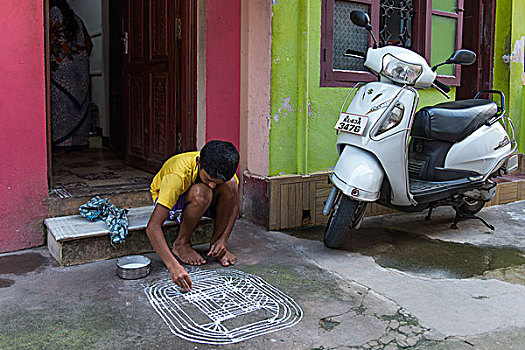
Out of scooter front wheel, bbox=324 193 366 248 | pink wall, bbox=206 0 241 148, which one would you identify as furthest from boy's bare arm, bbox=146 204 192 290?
pink wall, bbox=206 0 241 148

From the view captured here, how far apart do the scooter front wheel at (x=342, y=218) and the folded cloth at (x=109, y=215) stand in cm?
136

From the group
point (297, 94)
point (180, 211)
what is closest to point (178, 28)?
point (297, 94)

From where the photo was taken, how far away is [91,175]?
15.2 ft

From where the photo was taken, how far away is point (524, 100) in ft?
19.2

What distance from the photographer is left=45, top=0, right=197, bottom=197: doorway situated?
412 centimetres

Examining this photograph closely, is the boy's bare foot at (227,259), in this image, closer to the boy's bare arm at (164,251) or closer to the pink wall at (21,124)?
the boy's bare arm at (164,251)

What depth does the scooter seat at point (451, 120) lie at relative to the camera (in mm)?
3814

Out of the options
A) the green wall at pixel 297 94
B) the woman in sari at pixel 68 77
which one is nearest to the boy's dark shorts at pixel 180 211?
the green wall at pixel 297 94

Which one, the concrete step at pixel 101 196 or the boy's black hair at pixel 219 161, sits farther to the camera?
the concrete step at pixel 101 196

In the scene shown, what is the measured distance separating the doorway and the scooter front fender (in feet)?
4.51

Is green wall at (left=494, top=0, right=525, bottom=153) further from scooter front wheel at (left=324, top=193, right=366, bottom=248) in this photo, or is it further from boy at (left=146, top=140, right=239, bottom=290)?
boy at (left=146, top=140, right=239, bottom=290)

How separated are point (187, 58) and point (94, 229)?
5.32 ft

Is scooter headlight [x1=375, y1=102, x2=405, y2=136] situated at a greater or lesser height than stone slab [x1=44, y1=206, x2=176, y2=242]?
greater

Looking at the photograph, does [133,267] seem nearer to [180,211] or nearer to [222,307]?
[180,211]
